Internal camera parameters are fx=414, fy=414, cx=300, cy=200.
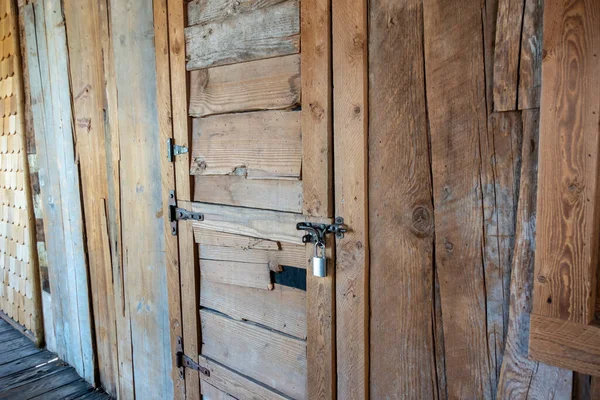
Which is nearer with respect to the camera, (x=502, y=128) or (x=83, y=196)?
(x=502, y=128)

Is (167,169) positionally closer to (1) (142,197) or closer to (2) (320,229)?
(1) (142,197)

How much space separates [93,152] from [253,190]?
1.34 meters

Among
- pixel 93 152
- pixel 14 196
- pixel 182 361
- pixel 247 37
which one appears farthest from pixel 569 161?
pixel 14 196

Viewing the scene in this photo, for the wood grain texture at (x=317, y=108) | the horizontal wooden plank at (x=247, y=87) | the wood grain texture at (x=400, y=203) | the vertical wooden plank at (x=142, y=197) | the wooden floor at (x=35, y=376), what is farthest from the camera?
the wooden floor at (x=35, y=376)

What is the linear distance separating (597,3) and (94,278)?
2.69m

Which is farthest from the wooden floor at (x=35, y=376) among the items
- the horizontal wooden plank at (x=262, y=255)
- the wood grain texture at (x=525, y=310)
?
the wood grain texture at (x=525, y=310)

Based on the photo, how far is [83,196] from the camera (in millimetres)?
2527

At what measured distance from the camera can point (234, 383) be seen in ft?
5.57

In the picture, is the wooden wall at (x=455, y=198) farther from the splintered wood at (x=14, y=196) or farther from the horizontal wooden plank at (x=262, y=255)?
the splintered wood at (x=14, y=196)

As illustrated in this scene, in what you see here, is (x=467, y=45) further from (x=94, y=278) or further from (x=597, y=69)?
(x=94, y=278)

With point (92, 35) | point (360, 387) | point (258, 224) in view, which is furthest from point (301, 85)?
point (92, 35)

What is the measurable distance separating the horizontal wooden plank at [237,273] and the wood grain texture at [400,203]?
1.50 feet

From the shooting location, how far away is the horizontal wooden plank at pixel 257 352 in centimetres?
150

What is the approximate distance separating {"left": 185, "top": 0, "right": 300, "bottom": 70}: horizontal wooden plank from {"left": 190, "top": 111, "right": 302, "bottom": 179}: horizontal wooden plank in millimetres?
216
